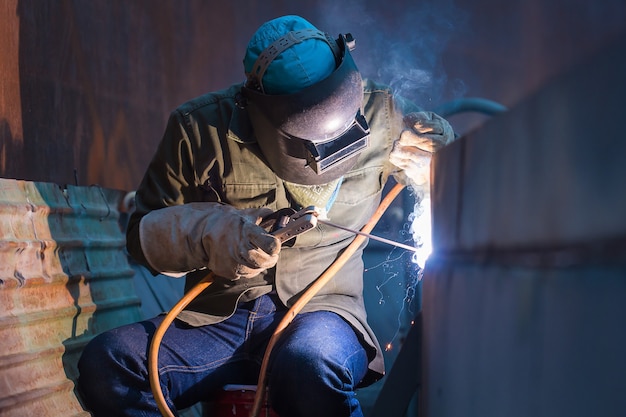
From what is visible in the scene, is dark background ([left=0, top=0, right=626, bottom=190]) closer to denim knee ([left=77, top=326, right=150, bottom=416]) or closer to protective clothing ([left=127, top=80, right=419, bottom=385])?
protective clothing ([left=127, top=80, right=419, bottom=385])

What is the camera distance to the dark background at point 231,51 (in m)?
3.46

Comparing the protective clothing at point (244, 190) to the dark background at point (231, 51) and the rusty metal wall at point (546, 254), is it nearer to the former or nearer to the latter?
the rusty metal wall at point (546, 254)

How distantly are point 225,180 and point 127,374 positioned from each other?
661mm

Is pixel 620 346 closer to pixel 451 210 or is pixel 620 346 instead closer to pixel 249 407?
pixel 451 210

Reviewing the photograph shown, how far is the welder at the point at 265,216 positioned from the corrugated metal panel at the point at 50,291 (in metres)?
0.19

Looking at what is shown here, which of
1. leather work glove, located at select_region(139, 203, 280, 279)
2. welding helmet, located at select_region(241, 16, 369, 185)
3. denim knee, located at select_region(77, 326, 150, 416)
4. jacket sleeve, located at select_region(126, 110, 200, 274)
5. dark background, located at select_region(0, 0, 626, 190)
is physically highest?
dark background, located at select_region(0, 0, 626, 190)

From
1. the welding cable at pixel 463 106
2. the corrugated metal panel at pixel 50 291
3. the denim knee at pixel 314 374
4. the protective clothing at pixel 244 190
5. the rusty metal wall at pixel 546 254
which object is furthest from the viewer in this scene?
the welding cable at pixel 463 106

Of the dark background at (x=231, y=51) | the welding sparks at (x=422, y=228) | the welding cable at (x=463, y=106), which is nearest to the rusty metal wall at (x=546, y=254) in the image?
the welding sparks at (x=422, y=228)

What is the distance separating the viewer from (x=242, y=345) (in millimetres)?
2217

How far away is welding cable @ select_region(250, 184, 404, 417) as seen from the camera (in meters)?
2.00

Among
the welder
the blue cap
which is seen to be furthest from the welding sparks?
the blue cap

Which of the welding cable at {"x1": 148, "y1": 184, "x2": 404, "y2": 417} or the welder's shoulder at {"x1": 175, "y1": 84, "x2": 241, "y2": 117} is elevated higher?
the welder's shoulder at {"x1": 175, "y1": 84, "x2": 241, "y2": 117}

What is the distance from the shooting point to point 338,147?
2.05 metres

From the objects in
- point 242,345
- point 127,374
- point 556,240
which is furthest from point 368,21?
point 556,240
